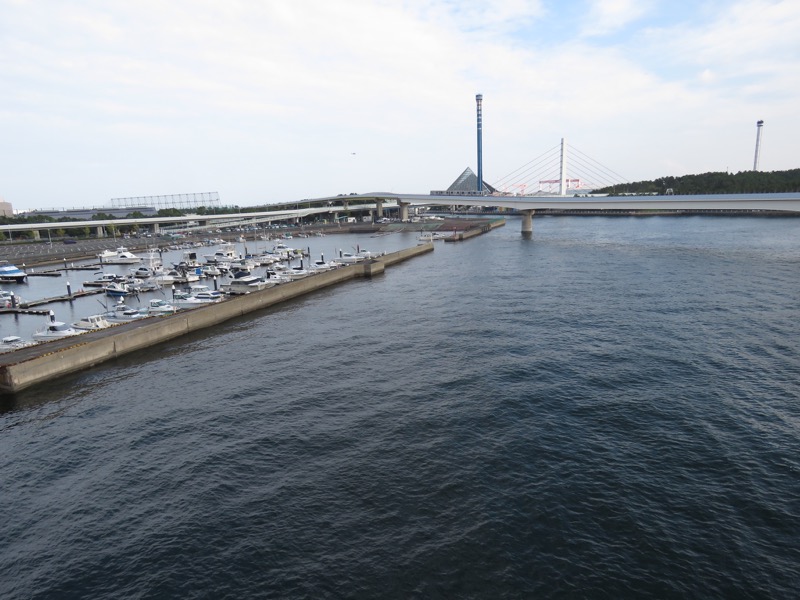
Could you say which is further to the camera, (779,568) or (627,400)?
(627,400)

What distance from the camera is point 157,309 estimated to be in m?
44.0

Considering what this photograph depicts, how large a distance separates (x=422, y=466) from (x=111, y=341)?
27.5 metres

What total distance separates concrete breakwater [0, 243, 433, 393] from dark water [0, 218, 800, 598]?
59.3 inches

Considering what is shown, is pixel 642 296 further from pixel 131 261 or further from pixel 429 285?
pixel 131 261

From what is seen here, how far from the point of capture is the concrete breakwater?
29750mm

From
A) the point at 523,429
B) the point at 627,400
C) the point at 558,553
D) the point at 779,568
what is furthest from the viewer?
the point at 627,400

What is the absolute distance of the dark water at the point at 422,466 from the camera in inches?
572

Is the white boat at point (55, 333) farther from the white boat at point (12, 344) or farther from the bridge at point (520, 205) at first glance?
the bridge at point (520, 205)

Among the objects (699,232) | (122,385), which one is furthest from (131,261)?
(699,232)

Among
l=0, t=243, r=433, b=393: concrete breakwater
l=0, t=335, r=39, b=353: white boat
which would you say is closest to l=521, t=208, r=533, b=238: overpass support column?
l=0, t=243, r=433, b=393: concrete breakwater

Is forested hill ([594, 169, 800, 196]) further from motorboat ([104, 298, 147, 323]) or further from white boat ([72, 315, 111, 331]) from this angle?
white boat ([72, 315, 111, 331])

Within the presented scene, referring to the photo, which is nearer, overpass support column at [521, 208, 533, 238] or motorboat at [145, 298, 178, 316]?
motorboat at [145, 298, 178, 316]

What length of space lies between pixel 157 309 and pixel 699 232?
118 meters

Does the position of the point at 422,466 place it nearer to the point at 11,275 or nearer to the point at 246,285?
the point at 246,285
